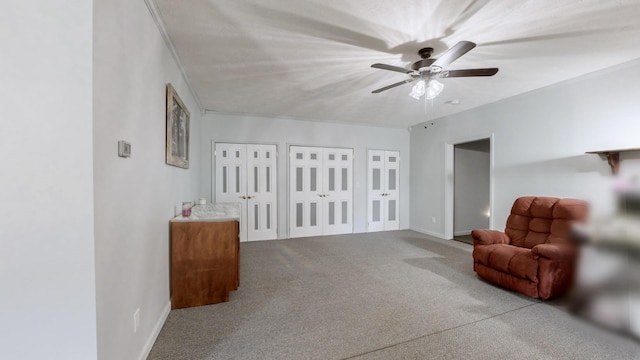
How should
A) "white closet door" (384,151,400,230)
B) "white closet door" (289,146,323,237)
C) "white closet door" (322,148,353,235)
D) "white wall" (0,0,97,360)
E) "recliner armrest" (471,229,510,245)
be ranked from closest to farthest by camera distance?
"white wall" (0,0,97,360), "recliner armrest" (471,229,510,245), "white closet door" (289,146,323,237), "white closet door" (322,148,353,235), "white closet door" (384,151,400,230)

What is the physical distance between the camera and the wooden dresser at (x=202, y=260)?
245cm

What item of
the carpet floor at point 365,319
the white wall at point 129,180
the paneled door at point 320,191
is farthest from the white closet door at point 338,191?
the white wall at point 129,180

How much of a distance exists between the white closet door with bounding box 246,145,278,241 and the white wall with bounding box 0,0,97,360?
3.81 m

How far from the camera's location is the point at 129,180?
157 cm

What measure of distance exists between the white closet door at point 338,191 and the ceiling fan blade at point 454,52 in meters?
3.32

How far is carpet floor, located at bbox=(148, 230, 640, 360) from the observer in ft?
6.14

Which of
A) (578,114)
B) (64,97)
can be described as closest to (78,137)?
(64,97)

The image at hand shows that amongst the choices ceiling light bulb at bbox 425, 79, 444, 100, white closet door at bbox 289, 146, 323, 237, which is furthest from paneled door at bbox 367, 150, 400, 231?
Answer: ceiling light bulb at bbox 425, 79, 444, 100

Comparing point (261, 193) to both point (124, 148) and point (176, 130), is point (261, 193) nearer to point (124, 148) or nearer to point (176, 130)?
Result: point (176, 130)

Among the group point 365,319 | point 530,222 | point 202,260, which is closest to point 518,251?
point 530,222

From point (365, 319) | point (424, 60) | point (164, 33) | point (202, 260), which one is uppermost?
point (164, 33)

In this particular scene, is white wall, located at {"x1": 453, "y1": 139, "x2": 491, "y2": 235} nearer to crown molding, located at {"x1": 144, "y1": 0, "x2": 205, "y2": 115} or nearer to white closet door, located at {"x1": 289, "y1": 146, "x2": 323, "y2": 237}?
white closet door, located at {"x1": 289, "y1": 146, "x2": 323, "y2": 237}

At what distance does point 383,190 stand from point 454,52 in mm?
4112

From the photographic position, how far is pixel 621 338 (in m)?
0.35
